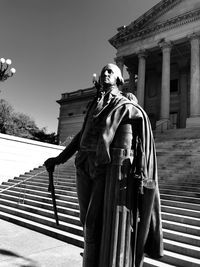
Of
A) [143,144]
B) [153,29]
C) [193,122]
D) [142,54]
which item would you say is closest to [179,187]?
[143,144]

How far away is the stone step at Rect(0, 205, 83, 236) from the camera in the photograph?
6.16 metres

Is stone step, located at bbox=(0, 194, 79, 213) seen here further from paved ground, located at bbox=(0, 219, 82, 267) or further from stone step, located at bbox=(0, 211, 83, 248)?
paved ground, located at bbox=(0, 219, 82, 267)

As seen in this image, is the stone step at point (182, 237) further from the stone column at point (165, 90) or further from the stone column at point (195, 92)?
the stone column at point (165, 90)

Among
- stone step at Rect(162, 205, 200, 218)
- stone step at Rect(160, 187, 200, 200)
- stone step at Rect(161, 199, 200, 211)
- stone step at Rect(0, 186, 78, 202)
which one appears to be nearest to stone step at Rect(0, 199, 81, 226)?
stone step at Rect(0, 186, 78, 202)

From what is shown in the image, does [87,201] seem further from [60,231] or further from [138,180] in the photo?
[60,231]

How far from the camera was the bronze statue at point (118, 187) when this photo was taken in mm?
2100

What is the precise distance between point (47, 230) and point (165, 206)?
3.37 meters

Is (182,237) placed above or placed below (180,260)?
above

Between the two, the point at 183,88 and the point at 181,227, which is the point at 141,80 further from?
the point at 181,227

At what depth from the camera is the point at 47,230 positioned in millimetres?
6312

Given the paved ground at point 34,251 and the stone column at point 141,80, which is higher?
the stone column at point 141,80

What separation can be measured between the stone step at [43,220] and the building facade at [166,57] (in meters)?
15.2

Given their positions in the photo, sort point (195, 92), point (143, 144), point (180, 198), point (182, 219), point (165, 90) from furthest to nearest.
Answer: point (165, 90)
point (195, 92)
point (180, 198)
point (182, 219)
point (143, 144)

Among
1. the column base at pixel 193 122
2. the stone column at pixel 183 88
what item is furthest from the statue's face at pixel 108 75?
the stone column at pixel 183 88
